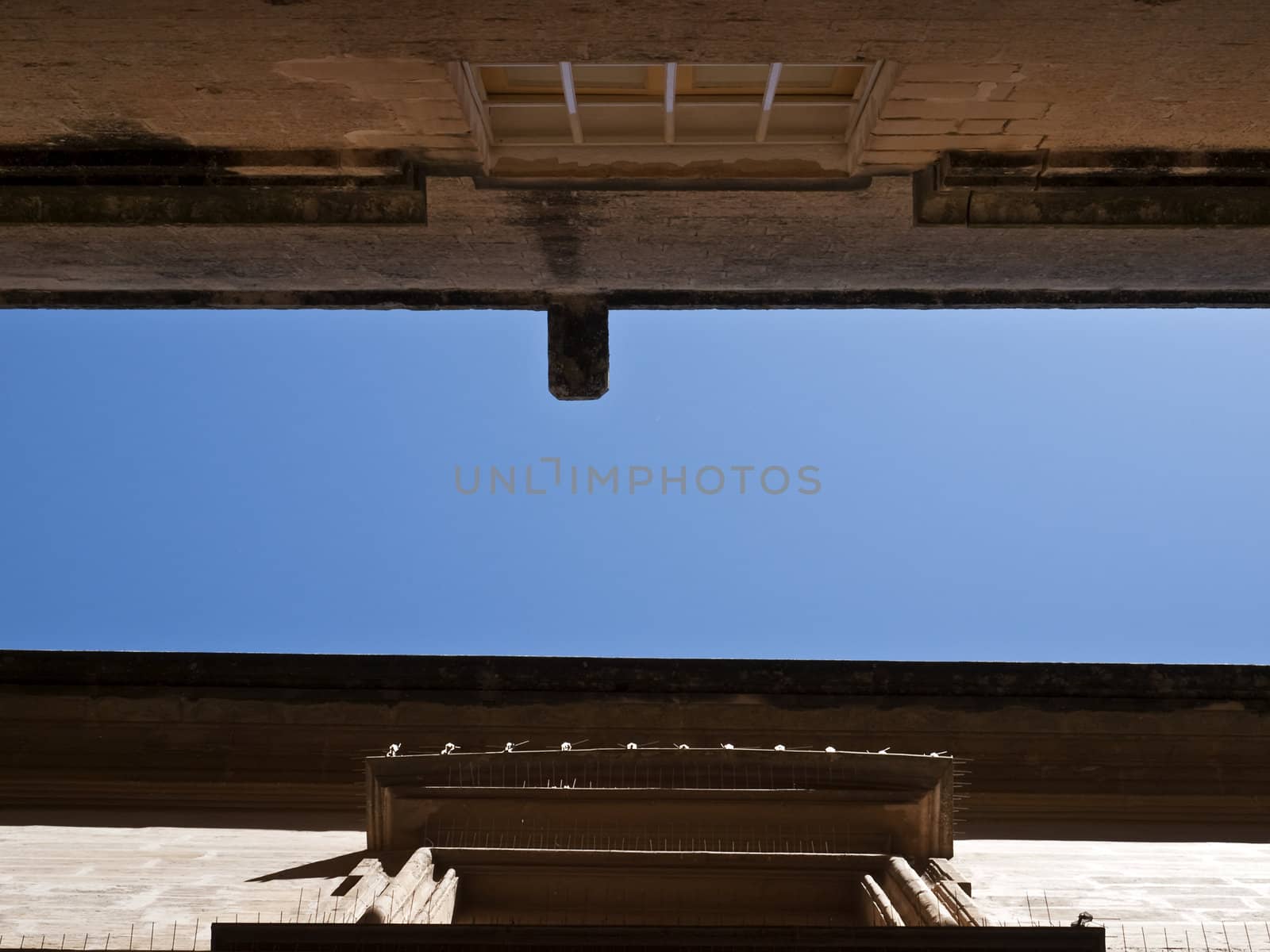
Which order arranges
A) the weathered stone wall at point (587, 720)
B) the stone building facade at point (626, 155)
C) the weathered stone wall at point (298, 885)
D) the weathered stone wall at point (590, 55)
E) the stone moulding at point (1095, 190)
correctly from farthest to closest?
the weathered stone wall at point (587, 720)
the stone moulding at point (1095, 190)
the stone building facade at point (626, 155)
the weathered stone wall at point (590, 55)
the weathered stone wall at point (298, 885)

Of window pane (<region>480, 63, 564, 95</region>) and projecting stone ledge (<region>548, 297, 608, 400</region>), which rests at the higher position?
window pane (<region>480, 63, 564, 95</region>)

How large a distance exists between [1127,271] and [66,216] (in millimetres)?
7733

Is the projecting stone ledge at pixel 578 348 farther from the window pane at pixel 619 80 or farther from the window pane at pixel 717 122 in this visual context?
the window pane at pixel 619 80

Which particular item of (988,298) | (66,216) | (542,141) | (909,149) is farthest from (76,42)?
(988,298)

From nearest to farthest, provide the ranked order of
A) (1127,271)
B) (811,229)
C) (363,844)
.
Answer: (363,844)
(811,229)
(1127,271)

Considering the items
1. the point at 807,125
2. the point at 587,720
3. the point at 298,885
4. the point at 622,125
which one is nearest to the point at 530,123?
the point at 622,125

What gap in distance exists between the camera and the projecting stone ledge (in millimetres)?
8266

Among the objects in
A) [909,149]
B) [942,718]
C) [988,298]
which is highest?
[909,149]

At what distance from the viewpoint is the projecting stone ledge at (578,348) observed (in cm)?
827

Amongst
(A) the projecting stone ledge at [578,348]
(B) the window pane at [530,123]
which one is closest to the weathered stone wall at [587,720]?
(A) the projecting stone ledge at [578,348]

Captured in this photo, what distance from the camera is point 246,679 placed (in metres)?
7.59

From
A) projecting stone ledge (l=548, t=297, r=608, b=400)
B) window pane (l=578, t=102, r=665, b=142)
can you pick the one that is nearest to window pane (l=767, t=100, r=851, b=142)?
window pane (l=578, t=102, r=665, b=142)

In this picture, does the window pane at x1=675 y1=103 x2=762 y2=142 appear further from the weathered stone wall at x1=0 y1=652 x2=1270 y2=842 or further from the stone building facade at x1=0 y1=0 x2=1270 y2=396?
the weathered stone wall at x1=0 y1=652 x2=1270 y2=842

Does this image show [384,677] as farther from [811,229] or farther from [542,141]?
[811,229]
